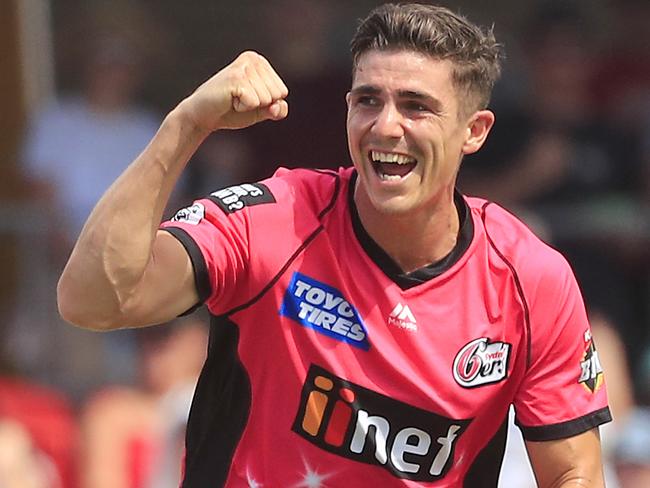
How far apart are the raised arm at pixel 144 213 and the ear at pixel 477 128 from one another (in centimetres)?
64

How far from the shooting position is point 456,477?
3.71m

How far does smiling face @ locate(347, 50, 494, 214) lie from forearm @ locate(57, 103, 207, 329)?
1.44 ft

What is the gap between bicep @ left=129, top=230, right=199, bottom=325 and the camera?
3.36 m

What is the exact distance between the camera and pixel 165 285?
3.39 m

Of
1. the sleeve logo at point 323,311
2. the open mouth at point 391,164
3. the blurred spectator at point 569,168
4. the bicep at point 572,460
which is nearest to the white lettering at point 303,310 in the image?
the sleeve logo at point 323,311

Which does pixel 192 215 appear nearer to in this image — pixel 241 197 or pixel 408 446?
pixel 241 197

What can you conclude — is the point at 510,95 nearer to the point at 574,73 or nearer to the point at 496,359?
the point at 574,73

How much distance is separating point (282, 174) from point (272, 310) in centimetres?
39

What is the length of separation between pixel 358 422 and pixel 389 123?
736 mm

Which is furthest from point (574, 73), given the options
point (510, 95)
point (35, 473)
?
point (35, 473)

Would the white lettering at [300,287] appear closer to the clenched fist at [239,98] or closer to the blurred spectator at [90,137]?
the clenched fist at [239,98]

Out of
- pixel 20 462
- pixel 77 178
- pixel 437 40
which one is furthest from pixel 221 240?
pixel 77 178

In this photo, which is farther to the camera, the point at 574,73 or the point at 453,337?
the point at 574,73

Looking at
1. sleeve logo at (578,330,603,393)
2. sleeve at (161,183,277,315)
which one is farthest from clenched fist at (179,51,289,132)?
sleeve logo at (578,330,603,393)
